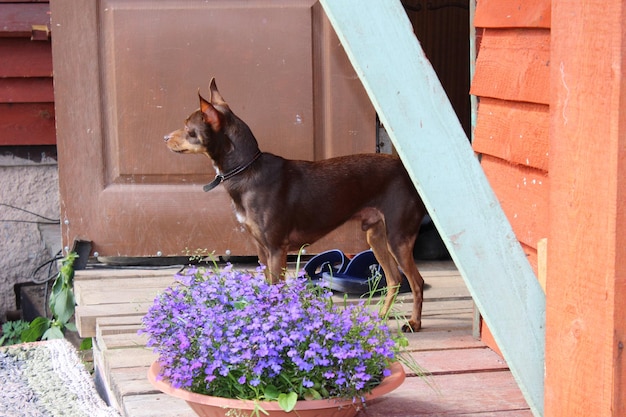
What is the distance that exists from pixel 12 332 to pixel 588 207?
464 cm

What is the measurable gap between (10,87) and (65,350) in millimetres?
2004

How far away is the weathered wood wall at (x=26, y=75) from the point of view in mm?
5562

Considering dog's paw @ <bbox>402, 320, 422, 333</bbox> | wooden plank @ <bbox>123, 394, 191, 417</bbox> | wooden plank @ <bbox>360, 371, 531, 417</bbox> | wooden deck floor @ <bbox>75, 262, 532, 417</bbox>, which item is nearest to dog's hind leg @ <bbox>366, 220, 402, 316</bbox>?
wooden deck floor @ <bbox>75, 262, 532, 417</bbox>

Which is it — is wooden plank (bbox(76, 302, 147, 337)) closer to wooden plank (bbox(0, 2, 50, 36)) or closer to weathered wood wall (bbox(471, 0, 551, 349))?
weathered wood wall (bbox(471, 0, 551, 349))

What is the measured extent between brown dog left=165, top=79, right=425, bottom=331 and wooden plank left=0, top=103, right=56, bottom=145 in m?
1.85

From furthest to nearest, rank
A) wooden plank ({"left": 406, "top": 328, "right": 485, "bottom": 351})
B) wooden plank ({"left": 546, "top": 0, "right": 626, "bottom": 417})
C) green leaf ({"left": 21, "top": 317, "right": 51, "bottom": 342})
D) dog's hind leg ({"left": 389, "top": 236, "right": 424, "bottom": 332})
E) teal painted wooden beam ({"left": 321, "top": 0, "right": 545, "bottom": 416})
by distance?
green leaf ({"left": 21, "top": 317, "right": 51, "bottom": 342}) < dog's hind leg ({"left": 389, "top": 236, "right": 424, "bottom": 332}) < wooden plank ({"left": 406, "top": 328, "right": 485, "bottom": 351}) < teal painted wooden beam ({"left": 321, "top": 0, "right": 545, "bottom": 416}) < wooden plank ({"left": 546, "top": 0, "right": 626, "bottom": 417})

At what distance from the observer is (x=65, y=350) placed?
4.48m

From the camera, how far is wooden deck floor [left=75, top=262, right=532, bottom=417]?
2.86 m

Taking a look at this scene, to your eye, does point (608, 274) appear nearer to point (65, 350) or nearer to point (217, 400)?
point (217, 400)

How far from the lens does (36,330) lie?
520 centimetres

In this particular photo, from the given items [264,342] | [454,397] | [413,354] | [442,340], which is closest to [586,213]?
[264,342]

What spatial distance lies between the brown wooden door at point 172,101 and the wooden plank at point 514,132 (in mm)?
1668

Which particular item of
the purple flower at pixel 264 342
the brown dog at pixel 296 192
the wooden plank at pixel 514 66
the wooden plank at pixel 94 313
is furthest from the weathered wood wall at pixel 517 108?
the wooden plank at pixel 94 313

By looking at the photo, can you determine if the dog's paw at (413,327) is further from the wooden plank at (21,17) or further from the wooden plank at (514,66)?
the wooden plank at (21,17)
